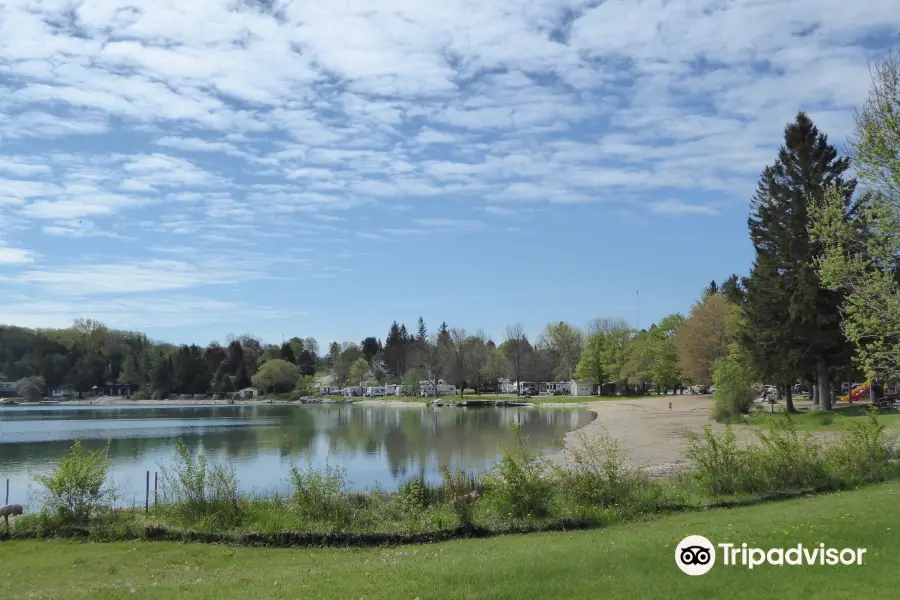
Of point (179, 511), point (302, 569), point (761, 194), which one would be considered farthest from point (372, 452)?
point (302, 569)

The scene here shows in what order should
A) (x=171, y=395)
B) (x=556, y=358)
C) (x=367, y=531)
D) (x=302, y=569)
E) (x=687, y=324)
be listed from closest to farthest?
(x=302, y=569) → (x=367, y=531) → (x=687, y=324) → (x=556, y=358) → (x=171, y=395)

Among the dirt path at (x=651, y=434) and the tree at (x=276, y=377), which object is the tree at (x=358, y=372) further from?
the dirt path at (x=651, y=434)

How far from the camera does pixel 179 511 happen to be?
1731 centimetres

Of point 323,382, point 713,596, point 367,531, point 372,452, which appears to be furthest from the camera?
point 323,382

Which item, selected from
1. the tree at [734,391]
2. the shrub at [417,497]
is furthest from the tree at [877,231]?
the tree at [734,391]

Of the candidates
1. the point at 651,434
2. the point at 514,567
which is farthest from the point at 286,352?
the point at 514,567

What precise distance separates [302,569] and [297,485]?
6334 millimetres

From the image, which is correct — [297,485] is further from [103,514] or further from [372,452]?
[372,452]

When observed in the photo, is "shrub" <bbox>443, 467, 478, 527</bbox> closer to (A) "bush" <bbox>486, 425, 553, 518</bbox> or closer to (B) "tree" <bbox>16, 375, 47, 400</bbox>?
(A) "bush" <bbox>486, 425, 553, 518</bbox>

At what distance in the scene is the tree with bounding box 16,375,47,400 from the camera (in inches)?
6324

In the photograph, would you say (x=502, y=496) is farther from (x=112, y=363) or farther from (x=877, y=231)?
(x=112, y=363)

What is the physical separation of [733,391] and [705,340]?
1132 inches

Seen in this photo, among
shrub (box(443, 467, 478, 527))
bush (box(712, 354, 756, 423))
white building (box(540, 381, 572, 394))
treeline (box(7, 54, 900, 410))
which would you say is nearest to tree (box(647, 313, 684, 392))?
treeline (box(7, 54, 900, 410))

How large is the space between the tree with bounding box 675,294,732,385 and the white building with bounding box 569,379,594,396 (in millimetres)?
45901
